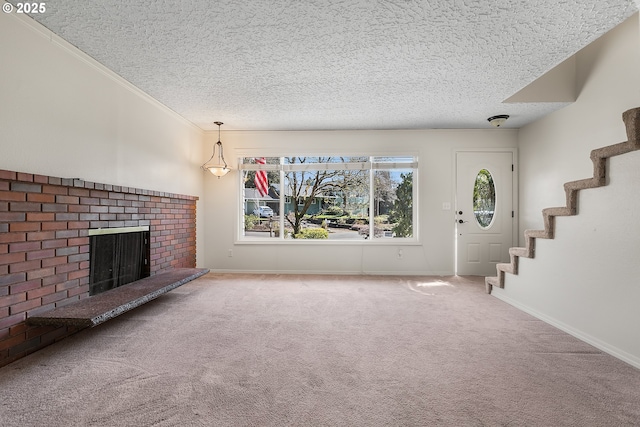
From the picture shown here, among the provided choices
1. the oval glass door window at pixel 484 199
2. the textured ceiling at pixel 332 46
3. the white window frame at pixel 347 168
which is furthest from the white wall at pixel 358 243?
the textured ceiling at pixel 332 46

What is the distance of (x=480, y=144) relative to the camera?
478 cm

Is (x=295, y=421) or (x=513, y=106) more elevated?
(x=513, y=106)

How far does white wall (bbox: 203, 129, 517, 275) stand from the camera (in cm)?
480

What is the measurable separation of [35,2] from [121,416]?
8.49 feet

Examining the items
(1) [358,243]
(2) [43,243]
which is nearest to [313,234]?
(1) [358,243]

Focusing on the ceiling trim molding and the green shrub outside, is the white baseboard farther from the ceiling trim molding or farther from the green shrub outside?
the ceiling trim molding

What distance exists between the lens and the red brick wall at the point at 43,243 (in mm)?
1923

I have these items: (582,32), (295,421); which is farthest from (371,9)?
(295,421)

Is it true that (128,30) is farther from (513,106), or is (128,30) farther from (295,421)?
(513,106)

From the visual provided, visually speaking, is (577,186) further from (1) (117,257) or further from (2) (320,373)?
(1) (117,257)

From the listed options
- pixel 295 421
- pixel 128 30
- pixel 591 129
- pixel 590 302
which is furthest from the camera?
pixel 591 129

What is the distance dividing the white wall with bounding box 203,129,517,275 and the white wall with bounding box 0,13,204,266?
1.28 meters

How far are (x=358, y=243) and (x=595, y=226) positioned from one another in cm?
299
